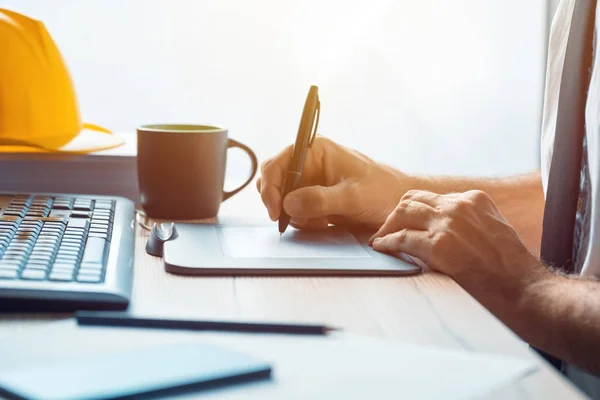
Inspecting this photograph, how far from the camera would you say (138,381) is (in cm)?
38

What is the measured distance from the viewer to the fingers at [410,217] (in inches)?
28.7

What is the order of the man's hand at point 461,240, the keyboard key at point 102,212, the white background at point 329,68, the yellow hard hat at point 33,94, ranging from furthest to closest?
the white background at point 329,68 < the yellow hard hat at point 33,94 < the keyboard key at point 102,212 < the man's hand at point 461,240

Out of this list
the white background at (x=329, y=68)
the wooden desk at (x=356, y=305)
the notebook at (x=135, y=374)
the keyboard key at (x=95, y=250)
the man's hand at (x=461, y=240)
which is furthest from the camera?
the white background at (x=329, y=68)

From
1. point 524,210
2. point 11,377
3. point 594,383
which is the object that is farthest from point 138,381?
point 524,210

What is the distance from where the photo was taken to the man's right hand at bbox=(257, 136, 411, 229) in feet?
2.68

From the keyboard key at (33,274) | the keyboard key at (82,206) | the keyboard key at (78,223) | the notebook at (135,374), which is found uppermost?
the notebook at (135,374)

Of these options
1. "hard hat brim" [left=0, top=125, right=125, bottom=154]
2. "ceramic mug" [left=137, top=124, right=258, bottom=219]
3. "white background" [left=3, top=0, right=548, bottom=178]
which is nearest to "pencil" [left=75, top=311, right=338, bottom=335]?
"ceramic mug" [left=137, top=124, right=258, bottom=219]

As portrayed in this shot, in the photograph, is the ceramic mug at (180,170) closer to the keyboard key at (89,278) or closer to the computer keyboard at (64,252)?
the computer keyboard at (64,252)

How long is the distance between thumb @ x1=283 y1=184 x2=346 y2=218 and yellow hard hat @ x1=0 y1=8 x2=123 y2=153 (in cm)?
37

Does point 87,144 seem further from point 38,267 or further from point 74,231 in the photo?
point 38,267

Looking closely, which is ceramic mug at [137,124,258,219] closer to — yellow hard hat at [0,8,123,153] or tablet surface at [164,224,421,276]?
tablet surface at [164,224,421,276]

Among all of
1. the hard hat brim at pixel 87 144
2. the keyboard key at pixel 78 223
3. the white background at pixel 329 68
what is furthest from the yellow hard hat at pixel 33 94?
the white background at pixel 329 68

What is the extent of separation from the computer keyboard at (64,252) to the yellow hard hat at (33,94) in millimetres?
192

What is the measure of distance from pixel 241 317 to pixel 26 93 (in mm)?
647
